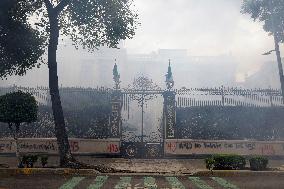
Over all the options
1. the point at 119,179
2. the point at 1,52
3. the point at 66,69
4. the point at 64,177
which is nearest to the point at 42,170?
the point at 64,177

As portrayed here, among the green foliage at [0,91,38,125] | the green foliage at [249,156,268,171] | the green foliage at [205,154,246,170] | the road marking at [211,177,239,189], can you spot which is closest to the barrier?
the green foliage at [0,91,38,125]

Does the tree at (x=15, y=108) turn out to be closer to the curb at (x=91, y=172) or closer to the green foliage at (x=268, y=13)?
the curb at (x=91, y=172)

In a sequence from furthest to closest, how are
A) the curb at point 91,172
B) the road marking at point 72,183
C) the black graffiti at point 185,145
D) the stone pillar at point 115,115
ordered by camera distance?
1. the stone pillar at point 115,115
2. the black graffiti at point 185,145
3. the curb at point 91,172
4. the road marking at point 72,183

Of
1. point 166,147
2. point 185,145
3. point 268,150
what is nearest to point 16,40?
point 166,147

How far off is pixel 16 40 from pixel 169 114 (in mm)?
11008

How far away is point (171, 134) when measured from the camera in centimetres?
2381

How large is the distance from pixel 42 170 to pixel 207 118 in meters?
13.3

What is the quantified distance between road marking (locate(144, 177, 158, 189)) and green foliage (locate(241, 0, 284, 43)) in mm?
16434

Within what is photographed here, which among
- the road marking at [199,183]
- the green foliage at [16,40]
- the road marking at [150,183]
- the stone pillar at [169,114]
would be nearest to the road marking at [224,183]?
the road marking at [199,183]

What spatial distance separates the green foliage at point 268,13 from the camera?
26.9 meters

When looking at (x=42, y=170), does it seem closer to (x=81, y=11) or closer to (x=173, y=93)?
(x=81, y=11)

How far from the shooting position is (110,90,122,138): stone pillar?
23.8 meters

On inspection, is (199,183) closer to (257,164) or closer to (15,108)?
(257,164)

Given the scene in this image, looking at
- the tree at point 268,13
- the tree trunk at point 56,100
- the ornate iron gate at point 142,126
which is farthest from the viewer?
the tree at point 268,13
